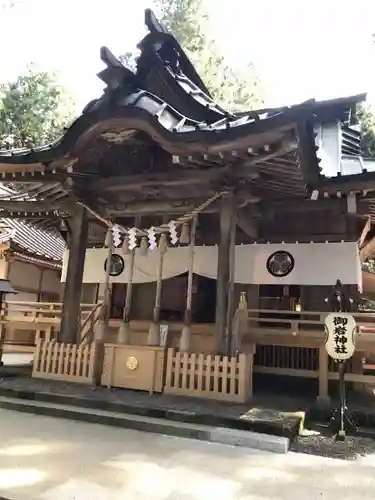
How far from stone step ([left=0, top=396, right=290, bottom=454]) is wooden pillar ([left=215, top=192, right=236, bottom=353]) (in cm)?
167

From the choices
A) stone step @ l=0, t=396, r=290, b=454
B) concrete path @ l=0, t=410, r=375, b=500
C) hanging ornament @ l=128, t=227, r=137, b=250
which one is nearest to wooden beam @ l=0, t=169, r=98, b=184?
hanging ornament @ l=128, t=227, r=137, b=250

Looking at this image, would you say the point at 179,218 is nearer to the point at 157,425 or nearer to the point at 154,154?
the point at 154,154

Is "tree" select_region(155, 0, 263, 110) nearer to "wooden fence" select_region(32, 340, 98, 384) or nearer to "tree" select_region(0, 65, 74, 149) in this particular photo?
"tree" select_region(0, 65, 74, 149)

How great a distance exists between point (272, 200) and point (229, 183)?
5.87 ft

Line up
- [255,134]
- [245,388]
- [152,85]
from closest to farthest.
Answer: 1. [255,134]
2. [245,388]
3. [152,85]

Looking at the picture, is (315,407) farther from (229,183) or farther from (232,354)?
(229,183)

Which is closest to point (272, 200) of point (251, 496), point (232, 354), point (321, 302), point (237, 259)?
point (237, 259)

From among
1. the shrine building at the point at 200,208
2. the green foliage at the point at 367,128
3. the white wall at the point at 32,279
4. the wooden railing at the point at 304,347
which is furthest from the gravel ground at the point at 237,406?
the green foliage at the point at 367,128

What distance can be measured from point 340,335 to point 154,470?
3.28 meters

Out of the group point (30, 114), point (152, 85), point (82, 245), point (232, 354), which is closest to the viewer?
point (232, 354)

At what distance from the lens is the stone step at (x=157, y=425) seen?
4.90 meters

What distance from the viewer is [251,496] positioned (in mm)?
3471

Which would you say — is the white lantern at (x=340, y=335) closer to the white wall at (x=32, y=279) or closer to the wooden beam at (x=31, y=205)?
the wooden beam at (x=31, y=205)

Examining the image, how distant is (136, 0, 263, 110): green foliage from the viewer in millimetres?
24047
